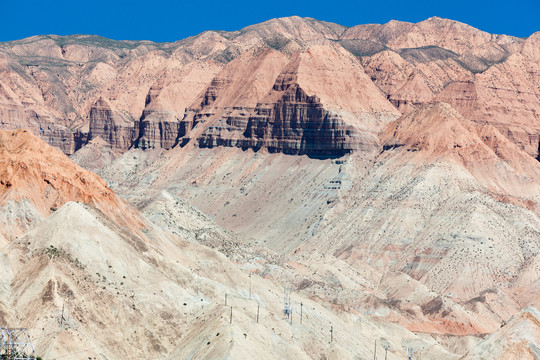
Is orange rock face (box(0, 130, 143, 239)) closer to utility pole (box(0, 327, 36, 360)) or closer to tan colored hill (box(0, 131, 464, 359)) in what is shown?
tan colored hill (box(0, 131, 464, 359))

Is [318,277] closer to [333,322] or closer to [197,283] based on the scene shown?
[333,322]

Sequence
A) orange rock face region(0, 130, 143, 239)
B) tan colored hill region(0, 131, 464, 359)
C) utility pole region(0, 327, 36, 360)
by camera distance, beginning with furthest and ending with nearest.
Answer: orange rock face region(0, 130, 143, 239) < tan colored hill region(0, 131, 464, 359) < utility pole region(0, 327, 36, 360)

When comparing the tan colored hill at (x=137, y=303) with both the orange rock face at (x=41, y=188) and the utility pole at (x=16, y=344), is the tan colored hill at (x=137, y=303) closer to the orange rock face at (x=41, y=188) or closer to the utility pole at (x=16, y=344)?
the orange rock face at (x=41, y=188)

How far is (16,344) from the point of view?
93438 mm

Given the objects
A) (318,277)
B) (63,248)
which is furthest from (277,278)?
(63,248)

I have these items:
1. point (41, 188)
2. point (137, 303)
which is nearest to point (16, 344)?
point (137, 303)

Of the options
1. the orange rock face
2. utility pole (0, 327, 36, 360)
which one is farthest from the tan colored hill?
utility pole (0, 327, 36, 360)

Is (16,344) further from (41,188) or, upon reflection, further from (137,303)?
(41,188)

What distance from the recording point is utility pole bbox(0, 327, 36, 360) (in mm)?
92000

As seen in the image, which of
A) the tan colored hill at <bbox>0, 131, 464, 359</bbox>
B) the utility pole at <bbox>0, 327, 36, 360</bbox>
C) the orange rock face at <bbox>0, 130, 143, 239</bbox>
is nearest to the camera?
the utility pole at <bbox>0, 327, 36, 360</bbox>

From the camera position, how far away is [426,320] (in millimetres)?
166000

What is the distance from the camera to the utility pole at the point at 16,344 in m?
92.0

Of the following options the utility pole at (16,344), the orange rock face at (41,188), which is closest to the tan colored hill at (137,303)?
the orange rock face at (41,188)

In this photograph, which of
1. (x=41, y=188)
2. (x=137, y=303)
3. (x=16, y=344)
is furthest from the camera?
(x=41, y=188)
